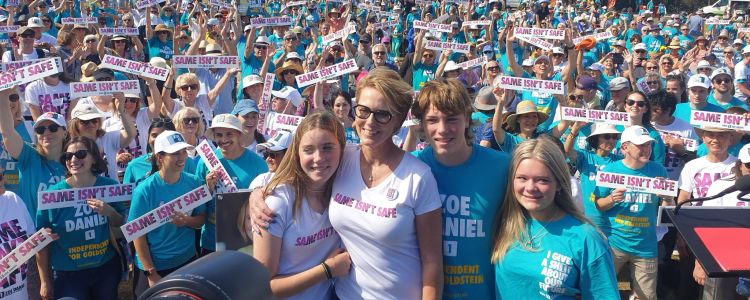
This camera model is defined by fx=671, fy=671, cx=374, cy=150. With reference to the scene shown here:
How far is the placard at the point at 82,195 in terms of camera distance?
4305 mm

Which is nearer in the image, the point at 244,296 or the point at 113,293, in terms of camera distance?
the point at 244,296

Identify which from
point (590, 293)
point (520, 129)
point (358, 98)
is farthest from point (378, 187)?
point (520, 129)

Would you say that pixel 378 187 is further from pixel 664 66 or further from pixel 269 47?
pixel 664 66

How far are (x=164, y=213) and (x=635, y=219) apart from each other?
3.45 meters

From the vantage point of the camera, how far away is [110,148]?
19.1 feet

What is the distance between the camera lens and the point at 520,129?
5910 millimetres

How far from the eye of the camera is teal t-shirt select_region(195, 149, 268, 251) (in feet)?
15.4

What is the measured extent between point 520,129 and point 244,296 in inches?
192

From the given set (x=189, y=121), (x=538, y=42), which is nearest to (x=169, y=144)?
(x=189, y=121)

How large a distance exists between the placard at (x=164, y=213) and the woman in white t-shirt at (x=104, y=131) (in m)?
1.40

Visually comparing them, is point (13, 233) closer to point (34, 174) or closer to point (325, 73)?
point (34, 174)

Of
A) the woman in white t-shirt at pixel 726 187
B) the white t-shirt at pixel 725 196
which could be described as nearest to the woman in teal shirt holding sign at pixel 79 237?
the woman in white t-shirt at pixel 726 187

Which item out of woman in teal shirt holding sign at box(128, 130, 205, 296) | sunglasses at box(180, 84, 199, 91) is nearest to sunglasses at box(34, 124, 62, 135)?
woman in teal shirt holding sign at box(128, 130, 205, 296)

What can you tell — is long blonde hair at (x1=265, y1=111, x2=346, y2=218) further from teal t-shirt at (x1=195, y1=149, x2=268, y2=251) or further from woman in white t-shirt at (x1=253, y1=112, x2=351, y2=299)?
teal t-shirt at (x1=195, y1=149, x2=268, y2=251)
